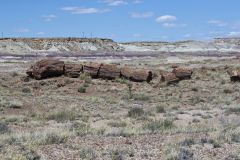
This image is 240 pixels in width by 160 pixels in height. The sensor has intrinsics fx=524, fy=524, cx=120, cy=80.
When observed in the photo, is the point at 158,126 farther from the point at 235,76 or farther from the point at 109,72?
the point at 235,76

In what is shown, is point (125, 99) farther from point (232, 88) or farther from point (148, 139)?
point (148, 139)

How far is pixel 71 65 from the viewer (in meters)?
40.0

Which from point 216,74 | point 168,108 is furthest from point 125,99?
point 216,74

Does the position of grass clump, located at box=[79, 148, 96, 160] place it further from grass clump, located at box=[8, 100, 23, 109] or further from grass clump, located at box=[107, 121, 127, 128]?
grass clump, located at box=[8, 100, 23, 109]

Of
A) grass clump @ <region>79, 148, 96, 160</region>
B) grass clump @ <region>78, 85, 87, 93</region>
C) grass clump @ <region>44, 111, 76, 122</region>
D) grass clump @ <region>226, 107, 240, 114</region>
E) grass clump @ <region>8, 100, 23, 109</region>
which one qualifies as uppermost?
grass clump @ <region>79, 148, 96, 160</region>

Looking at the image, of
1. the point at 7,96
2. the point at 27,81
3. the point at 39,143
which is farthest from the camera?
the point at 27,81

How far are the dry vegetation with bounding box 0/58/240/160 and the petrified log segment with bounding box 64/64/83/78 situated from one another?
3.05 feet

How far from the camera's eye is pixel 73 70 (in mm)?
39469

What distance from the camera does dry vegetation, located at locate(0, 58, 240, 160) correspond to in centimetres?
1180

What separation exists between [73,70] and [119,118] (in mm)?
17034

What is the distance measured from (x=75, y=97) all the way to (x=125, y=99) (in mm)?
3123


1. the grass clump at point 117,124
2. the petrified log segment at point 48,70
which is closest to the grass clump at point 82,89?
the petrified log segment at point 48,70

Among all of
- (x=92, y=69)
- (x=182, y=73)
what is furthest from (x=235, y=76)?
(x=92, y=69)

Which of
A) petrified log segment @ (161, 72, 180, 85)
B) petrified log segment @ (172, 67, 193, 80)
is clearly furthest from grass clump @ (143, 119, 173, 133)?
petrified log segment @ (172, 67, 193, 80)
